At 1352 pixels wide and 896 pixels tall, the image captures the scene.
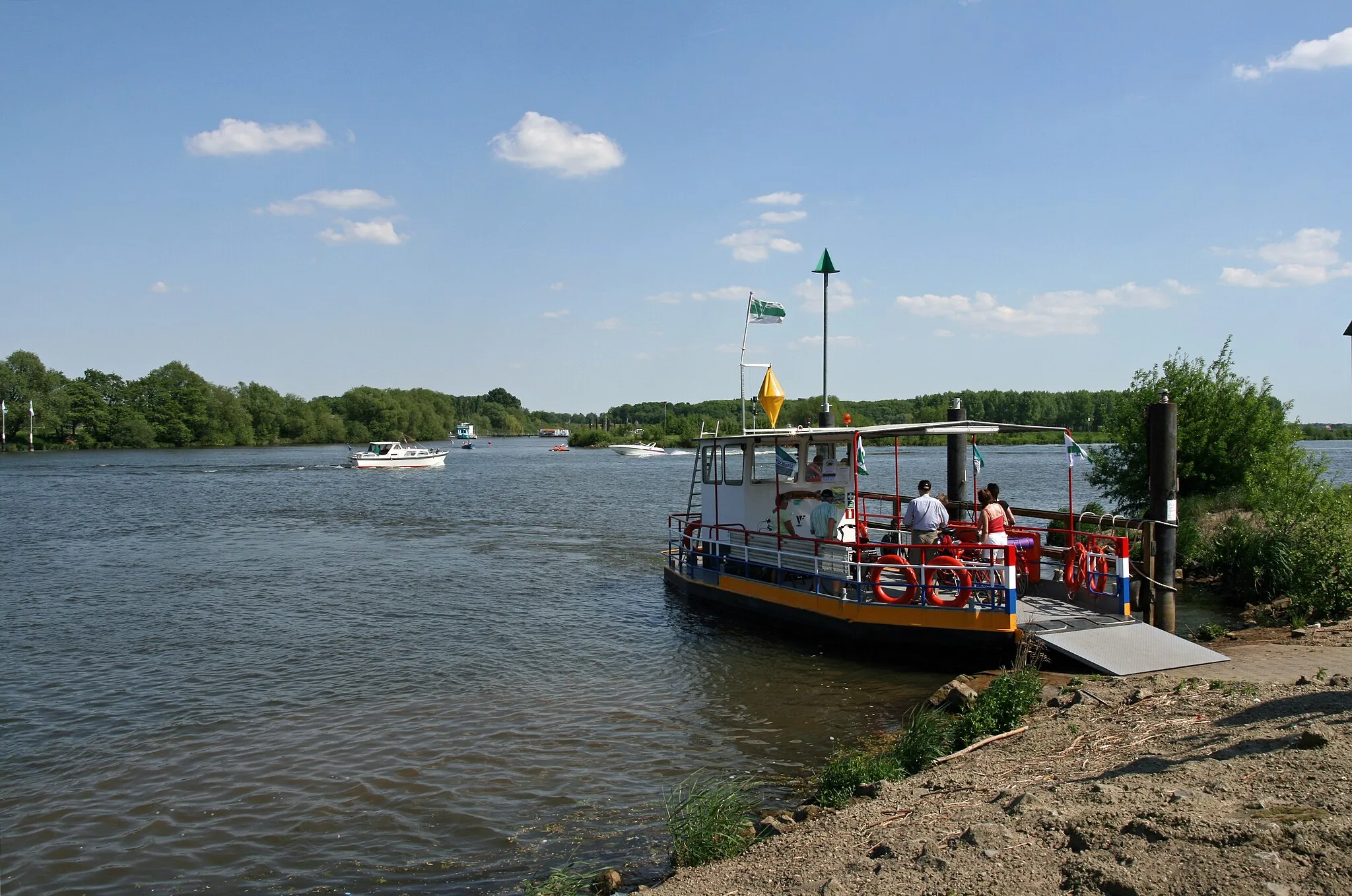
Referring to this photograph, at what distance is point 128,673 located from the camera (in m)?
14.2

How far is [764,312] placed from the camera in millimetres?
17797

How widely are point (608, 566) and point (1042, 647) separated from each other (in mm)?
15002

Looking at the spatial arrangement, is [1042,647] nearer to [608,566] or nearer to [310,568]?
[608,566]

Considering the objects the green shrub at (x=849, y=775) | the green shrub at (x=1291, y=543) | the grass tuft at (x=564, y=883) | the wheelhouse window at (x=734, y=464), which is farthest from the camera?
the wheelhouse window at (x=734, y=464)

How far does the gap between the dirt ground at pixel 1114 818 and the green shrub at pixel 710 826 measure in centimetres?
25

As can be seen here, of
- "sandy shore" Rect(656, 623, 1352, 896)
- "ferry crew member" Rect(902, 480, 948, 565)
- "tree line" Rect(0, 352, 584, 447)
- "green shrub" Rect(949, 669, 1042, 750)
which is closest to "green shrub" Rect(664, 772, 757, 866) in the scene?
"sandy shore" Rect(656, 623, 1352, 896)

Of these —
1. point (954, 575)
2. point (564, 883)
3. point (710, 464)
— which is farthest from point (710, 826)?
point (710, 464)

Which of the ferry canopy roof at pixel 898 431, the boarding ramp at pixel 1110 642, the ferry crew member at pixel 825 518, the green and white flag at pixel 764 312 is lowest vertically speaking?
the boarding ramp at pixel 1110 642

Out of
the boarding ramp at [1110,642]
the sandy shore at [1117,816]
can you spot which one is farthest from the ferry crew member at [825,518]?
the sandy shore at [1117,816]

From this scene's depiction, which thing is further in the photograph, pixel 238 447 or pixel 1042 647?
pixel 238 447

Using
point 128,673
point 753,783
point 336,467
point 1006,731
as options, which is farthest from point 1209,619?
point 336,467

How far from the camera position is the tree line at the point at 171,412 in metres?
115

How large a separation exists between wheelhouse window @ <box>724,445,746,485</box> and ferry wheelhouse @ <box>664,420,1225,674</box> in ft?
0.11

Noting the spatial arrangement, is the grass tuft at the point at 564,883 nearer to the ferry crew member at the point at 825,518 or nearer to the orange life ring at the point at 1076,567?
the ferry crew member at the point at 825,518
